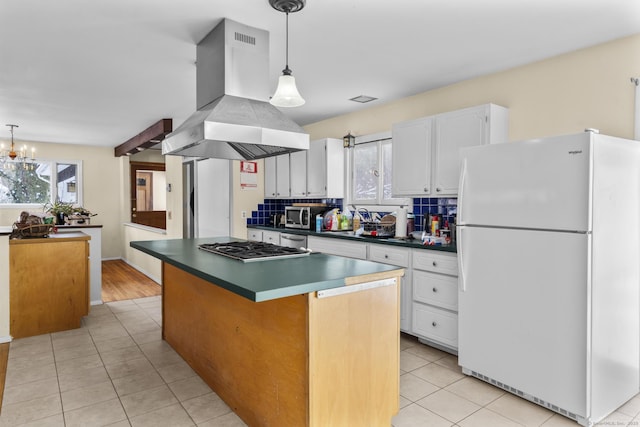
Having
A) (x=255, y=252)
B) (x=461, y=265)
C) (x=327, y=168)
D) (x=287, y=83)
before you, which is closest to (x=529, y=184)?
(x=461, y=265)

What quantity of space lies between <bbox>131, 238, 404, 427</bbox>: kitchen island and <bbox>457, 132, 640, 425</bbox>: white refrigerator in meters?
0.86

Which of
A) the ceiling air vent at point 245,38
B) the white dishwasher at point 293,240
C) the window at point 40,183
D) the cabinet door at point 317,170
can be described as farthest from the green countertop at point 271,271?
the window at point 40,183

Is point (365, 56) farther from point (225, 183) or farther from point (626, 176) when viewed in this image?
point (225, 183)

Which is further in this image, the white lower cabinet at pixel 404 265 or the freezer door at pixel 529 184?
the white lower cabinet at pixel 404 265

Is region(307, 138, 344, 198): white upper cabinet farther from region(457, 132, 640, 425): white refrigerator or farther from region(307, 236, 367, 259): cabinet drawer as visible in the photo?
region(457, 132, 640, 425): white refrigerator

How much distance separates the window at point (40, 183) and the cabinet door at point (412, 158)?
621 centimetres

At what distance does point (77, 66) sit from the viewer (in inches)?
125

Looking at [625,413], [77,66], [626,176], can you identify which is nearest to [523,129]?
[626,176]

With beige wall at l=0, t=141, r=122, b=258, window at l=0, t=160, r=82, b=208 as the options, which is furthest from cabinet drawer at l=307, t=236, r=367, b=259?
window at l=0, t=160, r=82, b=208

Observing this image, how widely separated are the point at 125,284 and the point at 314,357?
500cm

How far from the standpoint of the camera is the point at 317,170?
4.82 meters

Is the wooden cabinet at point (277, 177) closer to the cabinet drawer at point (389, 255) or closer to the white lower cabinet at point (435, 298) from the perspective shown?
the cabinet drawer at point (389, 255)

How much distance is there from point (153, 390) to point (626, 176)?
10.8 ft

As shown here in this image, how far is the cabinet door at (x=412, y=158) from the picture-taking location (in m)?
3.52
